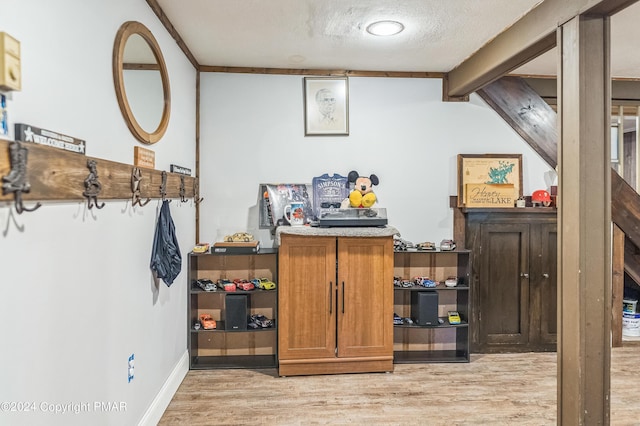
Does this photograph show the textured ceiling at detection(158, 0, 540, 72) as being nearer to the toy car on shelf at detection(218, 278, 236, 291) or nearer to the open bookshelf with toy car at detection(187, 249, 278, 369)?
the open bookshelf with toy car at detection(187, 249, 278, 369)

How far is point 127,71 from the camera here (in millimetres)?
2207

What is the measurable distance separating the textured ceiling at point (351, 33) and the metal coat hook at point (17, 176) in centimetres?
175

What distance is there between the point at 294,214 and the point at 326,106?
3.53 feet

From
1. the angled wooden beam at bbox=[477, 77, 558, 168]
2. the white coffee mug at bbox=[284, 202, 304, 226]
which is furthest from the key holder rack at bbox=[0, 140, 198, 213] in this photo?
the angled wooden beam at bbox=[477, 77, 558, 168]

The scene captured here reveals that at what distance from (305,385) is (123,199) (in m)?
2.04

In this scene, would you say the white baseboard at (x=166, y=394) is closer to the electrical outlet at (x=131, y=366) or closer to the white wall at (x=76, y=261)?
the white wall at (x=76, y=261)

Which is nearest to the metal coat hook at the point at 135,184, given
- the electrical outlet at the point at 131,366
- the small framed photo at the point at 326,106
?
the electrical outlet at the point at 131,366

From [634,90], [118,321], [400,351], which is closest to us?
[118,321]

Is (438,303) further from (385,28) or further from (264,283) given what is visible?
(385,28)

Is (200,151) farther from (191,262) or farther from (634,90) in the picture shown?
(634,90)

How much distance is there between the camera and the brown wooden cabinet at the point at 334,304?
346 cm

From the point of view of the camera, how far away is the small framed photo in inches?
156

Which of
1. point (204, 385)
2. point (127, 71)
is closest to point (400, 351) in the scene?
point (204, 385)

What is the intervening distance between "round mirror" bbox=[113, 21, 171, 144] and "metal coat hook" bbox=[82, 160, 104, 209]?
1.64ft
